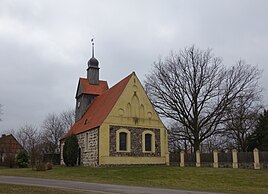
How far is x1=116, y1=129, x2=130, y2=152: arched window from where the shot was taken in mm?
30056

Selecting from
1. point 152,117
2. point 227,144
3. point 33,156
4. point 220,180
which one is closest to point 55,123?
point 33,156

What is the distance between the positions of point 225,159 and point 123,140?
9440 millimetres

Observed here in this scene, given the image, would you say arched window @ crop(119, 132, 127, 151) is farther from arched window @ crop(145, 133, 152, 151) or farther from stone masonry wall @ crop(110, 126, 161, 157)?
arched window @ crop(145, 133, 152, 151)

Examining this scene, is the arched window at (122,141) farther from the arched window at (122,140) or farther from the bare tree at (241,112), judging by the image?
the bare tree at (241,112)

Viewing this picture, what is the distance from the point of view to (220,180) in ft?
67.1

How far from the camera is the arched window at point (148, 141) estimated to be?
1237 inches

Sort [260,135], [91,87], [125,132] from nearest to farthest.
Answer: [125,132] < [260,135] < [91,87]

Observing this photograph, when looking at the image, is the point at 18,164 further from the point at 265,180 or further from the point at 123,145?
the point at 265,180

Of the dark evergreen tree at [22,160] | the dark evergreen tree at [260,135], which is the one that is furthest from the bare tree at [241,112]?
the dark evergreen tree at [22,160]

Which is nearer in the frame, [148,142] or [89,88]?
[148,142]

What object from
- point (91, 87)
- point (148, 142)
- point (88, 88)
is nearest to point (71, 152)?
point (148, 142)

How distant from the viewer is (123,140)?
3056 centimetres

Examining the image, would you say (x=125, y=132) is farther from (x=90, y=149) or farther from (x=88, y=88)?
(x=88, y=88)

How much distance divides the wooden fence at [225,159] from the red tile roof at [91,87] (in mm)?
12819
